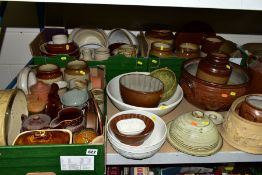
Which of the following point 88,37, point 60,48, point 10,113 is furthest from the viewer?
point 88,37

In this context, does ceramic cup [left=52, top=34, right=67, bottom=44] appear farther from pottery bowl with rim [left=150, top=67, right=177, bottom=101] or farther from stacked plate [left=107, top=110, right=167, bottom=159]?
stacked plate [left=107, top=110, right=167, bottom=159]

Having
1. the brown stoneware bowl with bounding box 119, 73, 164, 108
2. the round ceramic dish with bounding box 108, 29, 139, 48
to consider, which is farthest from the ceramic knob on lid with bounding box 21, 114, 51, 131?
the round ceramic dish with bounding box 108, 29, 139, 48

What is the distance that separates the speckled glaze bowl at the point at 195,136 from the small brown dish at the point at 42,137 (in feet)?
1.02

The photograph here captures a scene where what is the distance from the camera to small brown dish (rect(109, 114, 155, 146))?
0.76 meters

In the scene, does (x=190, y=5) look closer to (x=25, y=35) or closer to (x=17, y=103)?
(x=17, y=103)

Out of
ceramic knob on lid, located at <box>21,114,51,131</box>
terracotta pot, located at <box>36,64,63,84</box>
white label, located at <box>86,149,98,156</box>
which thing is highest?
terracotta pot, located at <box>36,64,63,84</box>

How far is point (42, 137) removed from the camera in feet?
2.42

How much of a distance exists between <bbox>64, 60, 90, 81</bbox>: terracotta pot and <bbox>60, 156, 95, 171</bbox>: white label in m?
0.39

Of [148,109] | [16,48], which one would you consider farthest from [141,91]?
[16,48]

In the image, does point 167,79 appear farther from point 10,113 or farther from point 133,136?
point 10,113

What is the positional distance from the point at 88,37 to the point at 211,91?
2.25ft

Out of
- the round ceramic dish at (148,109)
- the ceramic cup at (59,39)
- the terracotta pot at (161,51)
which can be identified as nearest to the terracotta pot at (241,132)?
the round ceramic dish at (148,109)

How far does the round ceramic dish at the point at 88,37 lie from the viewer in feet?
4.29

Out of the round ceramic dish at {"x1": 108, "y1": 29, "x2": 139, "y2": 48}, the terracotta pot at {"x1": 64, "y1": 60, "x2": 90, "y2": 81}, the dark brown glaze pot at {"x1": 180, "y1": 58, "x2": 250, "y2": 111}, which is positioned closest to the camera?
the dark brown glaze pot at {"x1": 180, "y1": 58, "x2": 250, "y2": 111}
